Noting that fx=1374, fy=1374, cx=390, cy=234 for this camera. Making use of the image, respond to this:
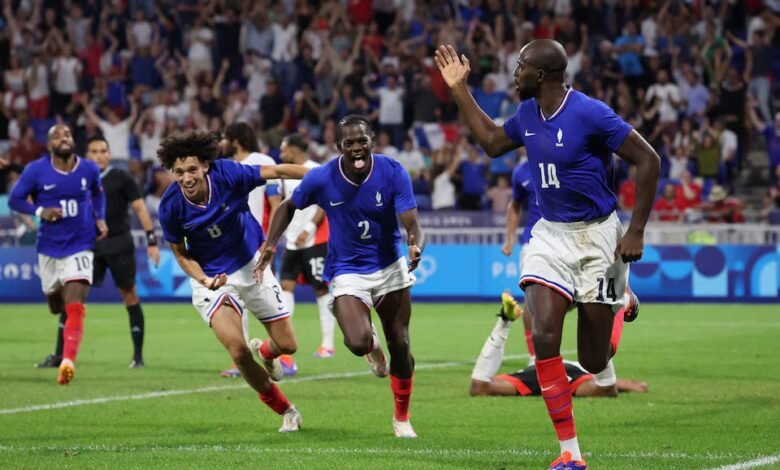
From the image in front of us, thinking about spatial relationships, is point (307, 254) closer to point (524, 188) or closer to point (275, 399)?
point (524, 188)

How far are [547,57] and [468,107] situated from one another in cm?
55

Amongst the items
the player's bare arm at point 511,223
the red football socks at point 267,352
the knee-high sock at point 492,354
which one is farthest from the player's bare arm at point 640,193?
the player's bare arm at point 511,223

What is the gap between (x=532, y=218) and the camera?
44.3 ft

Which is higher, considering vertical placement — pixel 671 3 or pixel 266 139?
pixel 671 3

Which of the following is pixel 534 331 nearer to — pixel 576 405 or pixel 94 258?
pixel 576 405

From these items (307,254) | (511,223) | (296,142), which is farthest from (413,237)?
(307,254)

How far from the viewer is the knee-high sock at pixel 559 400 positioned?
302 inches

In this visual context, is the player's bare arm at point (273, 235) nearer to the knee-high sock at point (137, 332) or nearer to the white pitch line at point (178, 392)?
the white pitch line at point (178, 392)

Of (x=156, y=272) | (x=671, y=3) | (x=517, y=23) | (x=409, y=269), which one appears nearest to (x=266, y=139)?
(x=156, y=272)

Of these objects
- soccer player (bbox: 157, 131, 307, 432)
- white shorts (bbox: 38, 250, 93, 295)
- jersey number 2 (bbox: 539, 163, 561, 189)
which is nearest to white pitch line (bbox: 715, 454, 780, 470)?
jersey number 2 (bbox: 539, 163, 561, 189)

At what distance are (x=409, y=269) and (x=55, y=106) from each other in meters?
23.8

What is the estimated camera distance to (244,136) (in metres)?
14.0

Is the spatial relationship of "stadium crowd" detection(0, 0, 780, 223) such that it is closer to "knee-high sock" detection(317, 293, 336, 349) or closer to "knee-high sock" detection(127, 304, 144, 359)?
"knee-high sock" detection(317, 293, 336, 349)

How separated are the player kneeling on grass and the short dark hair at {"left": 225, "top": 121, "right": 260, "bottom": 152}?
3566mm
